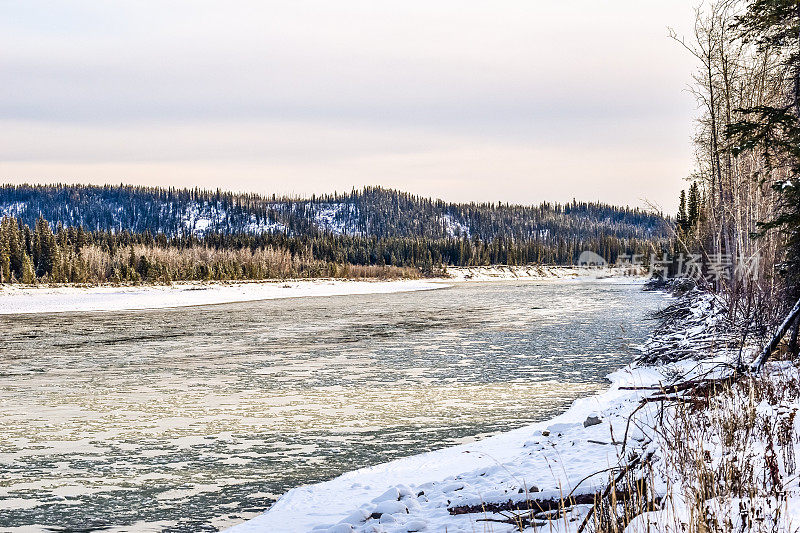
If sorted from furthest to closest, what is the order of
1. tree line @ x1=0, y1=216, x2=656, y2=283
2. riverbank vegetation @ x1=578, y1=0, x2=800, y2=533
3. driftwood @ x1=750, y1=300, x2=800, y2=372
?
tree line @ x1=0, y1=216, x2=656, y2=283 < driftwood @ x1=750, y1=300, x2=800, y2=372 < riverbank vegetation @ x1=578, y1=0, x2=800, y2=533

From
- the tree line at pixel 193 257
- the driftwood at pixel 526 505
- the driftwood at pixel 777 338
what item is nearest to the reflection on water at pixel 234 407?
the driftwood at pixel 526 505

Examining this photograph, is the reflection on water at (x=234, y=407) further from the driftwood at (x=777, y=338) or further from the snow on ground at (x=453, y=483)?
the driftwood at (x=777, y=338)

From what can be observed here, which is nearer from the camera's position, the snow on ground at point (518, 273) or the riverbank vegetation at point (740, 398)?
the riverbank vegetation at point (740, 398)

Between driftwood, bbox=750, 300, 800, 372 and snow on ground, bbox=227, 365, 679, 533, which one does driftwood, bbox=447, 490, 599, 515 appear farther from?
driftwood, bbox=750, 300, 800, 372

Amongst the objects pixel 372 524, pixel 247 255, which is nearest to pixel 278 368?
pixel 372 524

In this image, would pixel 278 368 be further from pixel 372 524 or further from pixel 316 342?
pixel 372 524

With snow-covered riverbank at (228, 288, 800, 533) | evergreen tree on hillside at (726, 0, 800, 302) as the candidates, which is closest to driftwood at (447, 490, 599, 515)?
snow-covered riverbank at (228, 288, 800, 533)

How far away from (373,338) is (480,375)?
10.5 metres

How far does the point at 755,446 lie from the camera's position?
6.11 m

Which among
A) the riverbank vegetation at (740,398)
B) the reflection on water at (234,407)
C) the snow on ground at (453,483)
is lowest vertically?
the reflection on water at (234,407)

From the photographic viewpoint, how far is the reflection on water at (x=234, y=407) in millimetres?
8531

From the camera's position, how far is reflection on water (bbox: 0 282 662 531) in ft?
28.0

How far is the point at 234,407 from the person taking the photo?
13.8 metres

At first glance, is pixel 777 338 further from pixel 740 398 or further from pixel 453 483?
pixel 453 483
